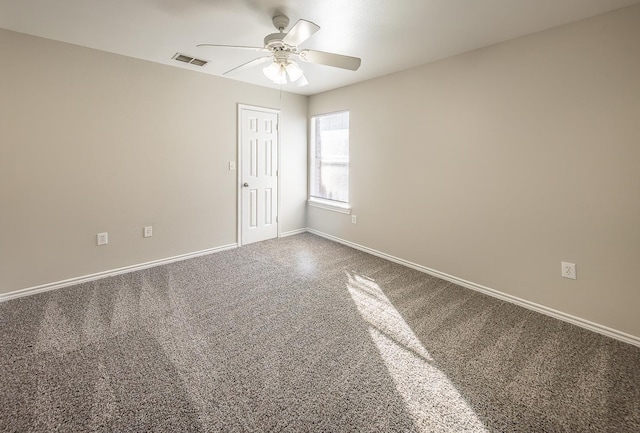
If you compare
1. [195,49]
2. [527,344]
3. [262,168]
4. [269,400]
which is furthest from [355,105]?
[269,400]

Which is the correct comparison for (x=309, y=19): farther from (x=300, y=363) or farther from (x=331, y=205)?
(x=331, y=205)

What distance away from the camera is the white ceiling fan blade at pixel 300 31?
1.82 metres

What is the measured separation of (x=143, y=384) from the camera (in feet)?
5.78

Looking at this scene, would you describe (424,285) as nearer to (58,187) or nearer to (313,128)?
(313,128)

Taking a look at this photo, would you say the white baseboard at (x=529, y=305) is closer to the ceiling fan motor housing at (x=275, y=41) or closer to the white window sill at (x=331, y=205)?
the white window sill at (x=331, y=205)

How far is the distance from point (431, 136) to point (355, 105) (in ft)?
4.38

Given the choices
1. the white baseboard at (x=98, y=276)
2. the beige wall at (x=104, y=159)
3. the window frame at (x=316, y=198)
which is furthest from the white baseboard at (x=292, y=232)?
the white baseboard at (x=98, y=276)

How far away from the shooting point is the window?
463cm

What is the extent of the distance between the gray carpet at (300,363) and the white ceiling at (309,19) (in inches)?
93.6

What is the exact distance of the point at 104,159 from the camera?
3.21 meters

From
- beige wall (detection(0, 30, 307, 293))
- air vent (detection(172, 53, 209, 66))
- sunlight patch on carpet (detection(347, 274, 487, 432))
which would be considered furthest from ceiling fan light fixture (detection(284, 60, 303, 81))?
sunlight patch on carpet (detection(347, 274, 487, 432))

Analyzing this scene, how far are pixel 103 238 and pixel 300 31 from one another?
9.75ft

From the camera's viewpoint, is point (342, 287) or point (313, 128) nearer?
point (342, 287)

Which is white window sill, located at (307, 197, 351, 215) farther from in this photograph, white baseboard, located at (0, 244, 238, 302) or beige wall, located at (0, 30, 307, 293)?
white baseboard, located at (0, 244, 238, 302)
